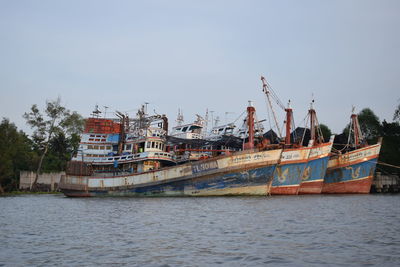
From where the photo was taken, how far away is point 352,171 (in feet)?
148

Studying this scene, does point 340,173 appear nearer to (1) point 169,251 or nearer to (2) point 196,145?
(2) point 196,145

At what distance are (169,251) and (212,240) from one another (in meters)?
2.23

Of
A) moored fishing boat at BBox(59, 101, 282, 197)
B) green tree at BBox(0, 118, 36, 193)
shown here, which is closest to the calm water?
moored fishing boat at BBox(59, 101, 282, 197)

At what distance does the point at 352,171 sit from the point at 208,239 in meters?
34.9

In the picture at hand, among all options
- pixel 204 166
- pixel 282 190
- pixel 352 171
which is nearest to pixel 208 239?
Answer: pixel 204 166

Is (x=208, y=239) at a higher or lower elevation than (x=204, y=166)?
lower

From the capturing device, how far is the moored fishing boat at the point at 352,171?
1734 inches

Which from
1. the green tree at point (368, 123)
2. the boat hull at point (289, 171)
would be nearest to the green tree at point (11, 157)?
the boat hull at point (289, 171)

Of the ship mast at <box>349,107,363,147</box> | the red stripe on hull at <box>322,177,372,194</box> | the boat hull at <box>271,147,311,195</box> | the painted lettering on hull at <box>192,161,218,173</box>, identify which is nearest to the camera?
the painted lettering on hull at <box>192,161,218,173</box>

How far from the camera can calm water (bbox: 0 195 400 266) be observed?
462 inches

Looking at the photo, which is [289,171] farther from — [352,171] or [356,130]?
[356,130]

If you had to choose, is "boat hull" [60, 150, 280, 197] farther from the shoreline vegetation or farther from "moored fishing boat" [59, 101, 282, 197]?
the shoreline vegetation

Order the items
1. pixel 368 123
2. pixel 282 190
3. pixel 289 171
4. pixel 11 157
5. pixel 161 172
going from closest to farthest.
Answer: pixel 289 171 < pixel 282 190 < pixel 161 172 < pixel 11 157 < pixel 368 123

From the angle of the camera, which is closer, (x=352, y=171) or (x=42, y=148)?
(x=352, y=171)
